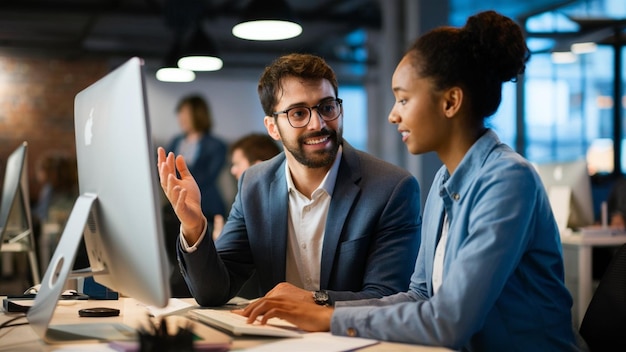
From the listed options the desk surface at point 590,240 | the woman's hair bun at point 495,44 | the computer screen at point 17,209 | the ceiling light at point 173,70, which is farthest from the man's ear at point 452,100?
the ceiling light at point 173,70

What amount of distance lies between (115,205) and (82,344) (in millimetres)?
270

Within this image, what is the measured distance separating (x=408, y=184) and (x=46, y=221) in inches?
248

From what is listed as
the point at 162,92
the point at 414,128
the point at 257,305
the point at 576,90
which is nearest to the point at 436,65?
→ the point at 414,128

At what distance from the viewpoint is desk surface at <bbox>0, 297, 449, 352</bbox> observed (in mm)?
1259

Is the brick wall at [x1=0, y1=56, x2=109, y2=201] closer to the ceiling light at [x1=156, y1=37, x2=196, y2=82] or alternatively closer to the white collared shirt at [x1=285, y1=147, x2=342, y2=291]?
the ceiling light at [x1=156, y1=37, x2=196, y2=82]

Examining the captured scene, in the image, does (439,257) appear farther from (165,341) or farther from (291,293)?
(165,341)

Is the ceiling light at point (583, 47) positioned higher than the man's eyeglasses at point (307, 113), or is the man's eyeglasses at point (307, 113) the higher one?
the ceiling light at point (583, 47)

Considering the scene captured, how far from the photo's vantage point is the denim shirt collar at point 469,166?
148 cm

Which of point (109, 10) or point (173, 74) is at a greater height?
point (109, 10)

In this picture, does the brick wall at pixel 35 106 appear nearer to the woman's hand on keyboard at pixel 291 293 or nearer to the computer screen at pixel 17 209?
the computer screen at pixel 17 209

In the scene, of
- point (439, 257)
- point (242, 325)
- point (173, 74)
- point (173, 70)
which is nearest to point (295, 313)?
point (242, 325)

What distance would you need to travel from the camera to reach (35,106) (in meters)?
8.71

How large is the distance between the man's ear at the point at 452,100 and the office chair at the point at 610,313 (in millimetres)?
466

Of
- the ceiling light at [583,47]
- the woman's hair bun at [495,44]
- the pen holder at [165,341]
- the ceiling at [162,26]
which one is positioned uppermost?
the ceiling at [162,26]
